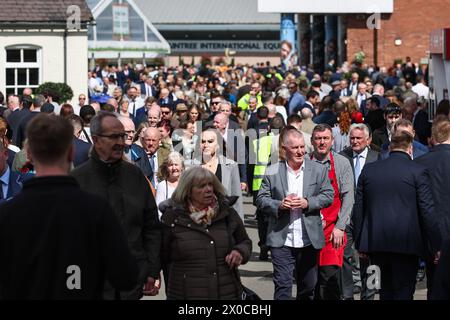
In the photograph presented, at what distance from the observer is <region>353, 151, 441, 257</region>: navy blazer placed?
31.4ft

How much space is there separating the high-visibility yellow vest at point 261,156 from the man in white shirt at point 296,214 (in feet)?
16.1

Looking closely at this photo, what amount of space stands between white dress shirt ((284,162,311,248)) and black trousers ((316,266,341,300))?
47 cm

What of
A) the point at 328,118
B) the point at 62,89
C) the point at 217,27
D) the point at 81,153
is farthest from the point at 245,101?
the point at 217,27

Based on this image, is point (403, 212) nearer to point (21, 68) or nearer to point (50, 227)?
point (50, 227)

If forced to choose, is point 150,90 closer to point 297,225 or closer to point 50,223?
point 297,225

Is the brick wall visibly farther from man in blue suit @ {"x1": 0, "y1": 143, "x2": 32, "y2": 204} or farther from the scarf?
the scarf

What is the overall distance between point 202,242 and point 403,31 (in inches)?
1754

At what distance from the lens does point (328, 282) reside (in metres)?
10.6

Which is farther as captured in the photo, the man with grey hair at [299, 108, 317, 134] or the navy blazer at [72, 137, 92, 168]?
the man with grey hair at [299, 108, 317, 134]

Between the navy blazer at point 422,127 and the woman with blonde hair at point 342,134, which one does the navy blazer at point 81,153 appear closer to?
the woman with blonde hair at point 342,134

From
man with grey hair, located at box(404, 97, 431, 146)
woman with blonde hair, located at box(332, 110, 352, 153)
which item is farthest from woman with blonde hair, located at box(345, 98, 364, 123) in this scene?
man with grey hair, located at box(404, 97, 431, 146)
